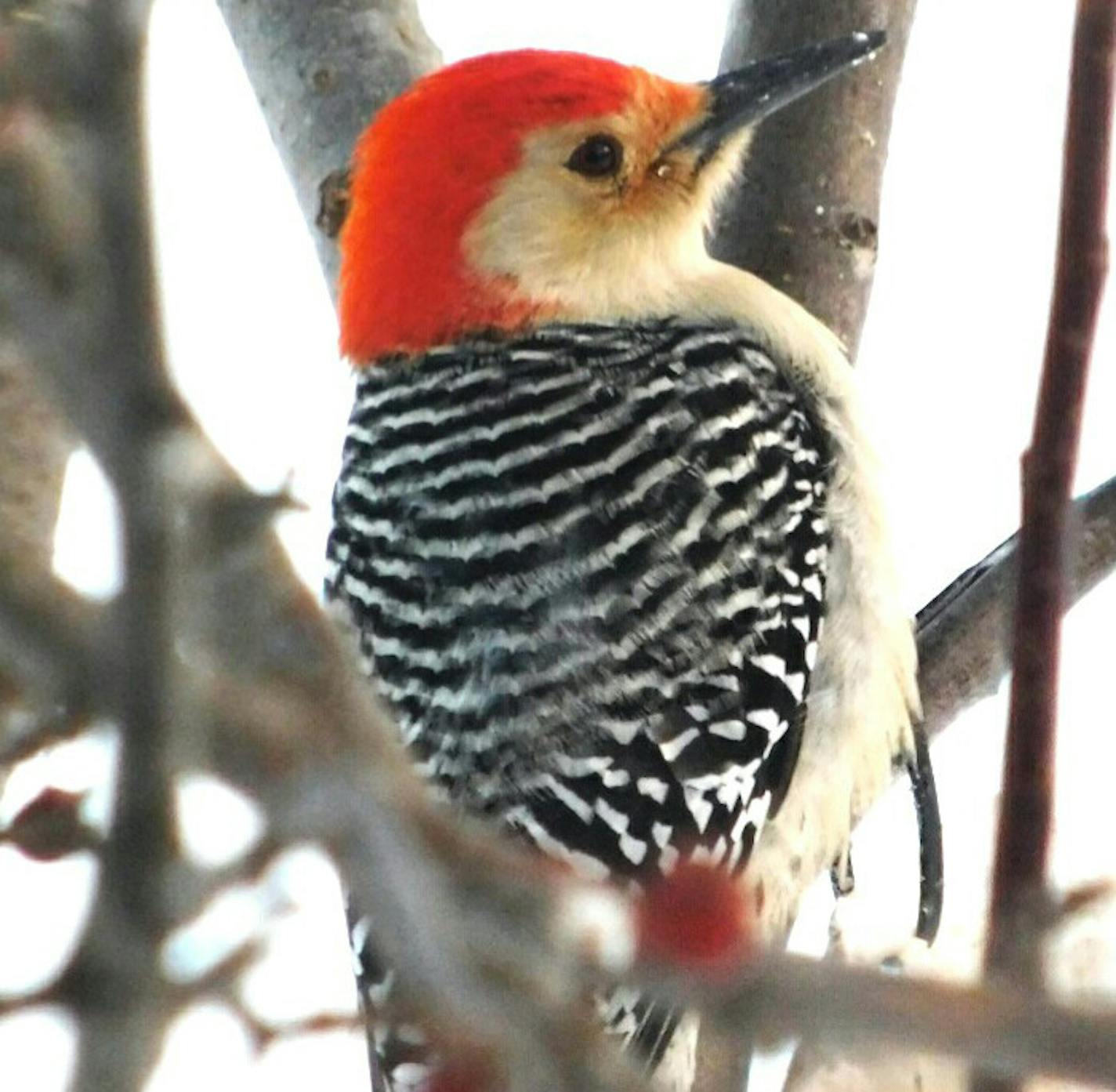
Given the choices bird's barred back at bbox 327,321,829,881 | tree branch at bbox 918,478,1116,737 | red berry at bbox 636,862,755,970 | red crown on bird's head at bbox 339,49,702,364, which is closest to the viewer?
red berry at bbox 636,862,755,970

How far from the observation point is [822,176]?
355 centimetres

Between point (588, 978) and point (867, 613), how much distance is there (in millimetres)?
2448

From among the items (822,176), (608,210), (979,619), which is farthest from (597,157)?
(979,619)

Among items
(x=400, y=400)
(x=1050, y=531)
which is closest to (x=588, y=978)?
(x=1050, y=531)

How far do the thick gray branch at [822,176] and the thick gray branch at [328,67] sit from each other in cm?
74

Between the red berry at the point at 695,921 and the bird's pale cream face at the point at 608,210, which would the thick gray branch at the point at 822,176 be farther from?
the red berry at the point at 695,921

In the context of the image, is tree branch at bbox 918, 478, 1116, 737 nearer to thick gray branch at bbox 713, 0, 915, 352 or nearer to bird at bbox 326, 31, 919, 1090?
bird at bbox 326, 31, 919, 1090

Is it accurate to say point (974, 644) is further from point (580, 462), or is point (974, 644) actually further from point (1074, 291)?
point (1074, 291)

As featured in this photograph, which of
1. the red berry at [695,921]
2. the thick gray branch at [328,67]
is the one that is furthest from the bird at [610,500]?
the red berry at [695,921]

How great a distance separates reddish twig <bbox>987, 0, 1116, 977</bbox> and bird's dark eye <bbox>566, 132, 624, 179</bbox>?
2.45m

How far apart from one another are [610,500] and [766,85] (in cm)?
91

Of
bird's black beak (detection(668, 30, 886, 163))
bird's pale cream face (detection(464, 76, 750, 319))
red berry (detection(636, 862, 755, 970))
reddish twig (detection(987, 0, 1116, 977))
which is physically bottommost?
red berry (detection(636, 862, 755, 970))

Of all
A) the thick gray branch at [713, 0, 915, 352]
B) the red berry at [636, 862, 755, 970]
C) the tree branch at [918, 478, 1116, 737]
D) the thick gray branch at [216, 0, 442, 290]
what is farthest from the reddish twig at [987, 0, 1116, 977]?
the thick gray branch at [216, 0, 442, 290]

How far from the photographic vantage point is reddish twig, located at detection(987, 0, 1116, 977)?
1.03 metres
